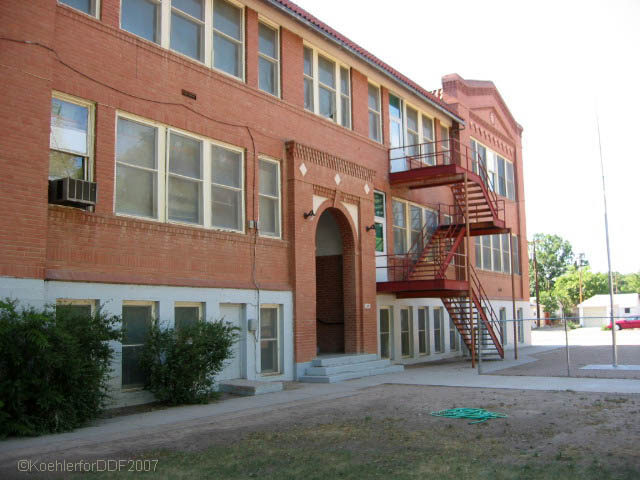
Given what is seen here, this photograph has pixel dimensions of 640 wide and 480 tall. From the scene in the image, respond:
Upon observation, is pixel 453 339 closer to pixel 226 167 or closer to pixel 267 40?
pixel 226 167

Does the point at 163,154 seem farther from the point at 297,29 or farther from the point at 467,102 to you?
the point at 467,102

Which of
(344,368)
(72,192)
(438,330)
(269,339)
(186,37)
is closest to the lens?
(72,192)

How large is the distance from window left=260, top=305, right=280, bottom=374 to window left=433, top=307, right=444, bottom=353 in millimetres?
10370

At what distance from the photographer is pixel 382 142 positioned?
73.9 feet

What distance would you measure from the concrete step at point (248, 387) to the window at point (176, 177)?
3563mm

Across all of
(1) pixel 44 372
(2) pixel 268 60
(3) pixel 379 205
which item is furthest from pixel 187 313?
(3) pixel 379 205

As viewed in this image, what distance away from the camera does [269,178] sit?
17.1 m

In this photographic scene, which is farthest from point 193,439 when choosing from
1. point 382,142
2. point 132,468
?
point 382,142

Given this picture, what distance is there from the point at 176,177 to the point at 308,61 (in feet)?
22.3

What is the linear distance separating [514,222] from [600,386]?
20.9 meters

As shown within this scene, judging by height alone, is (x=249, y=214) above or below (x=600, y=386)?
Result: above

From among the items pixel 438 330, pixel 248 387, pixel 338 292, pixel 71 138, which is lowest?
pixel 248 387

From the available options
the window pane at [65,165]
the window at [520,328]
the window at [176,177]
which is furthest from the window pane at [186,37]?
the window at [520,328]

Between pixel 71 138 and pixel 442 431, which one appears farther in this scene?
pixel 71 138
